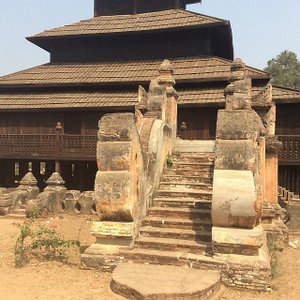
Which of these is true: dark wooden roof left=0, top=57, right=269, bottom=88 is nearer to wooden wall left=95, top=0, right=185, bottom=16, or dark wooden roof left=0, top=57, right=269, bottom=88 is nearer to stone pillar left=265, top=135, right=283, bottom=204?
wooden wall left=95, top=0, right=185, bottom=16

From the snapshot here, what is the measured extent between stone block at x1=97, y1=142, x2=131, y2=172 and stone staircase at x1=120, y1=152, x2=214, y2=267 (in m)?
1.18

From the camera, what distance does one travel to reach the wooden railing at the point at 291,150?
12.2m

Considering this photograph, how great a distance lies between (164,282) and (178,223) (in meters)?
1.54

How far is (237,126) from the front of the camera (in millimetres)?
5133

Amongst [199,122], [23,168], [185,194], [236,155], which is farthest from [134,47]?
[236,155]

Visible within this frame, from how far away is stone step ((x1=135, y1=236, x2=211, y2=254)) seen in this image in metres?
5.22

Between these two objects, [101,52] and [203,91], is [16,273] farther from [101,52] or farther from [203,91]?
[101,52]

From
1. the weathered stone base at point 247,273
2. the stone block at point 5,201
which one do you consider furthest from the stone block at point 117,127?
the stone block at point 5,201

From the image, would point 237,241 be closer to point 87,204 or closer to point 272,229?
point 272,229

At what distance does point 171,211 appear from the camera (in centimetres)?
611

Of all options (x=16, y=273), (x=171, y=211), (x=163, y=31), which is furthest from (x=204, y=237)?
(x=163, y=31)

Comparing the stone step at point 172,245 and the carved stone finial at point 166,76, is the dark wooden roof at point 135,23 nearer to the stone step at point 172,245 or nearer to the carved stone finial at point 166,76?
the carved stone finial at point 166,76

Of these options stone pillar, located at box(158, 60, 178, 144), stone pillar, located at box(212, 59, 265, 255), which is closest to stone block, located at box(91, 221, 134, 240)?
stone pillar, located at box(212, 59, 265, 255)

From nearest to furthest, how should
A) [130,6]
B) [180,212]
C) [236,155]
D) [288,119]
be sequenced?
[236,155]
[180,212]
[288,119]
[130,6]
